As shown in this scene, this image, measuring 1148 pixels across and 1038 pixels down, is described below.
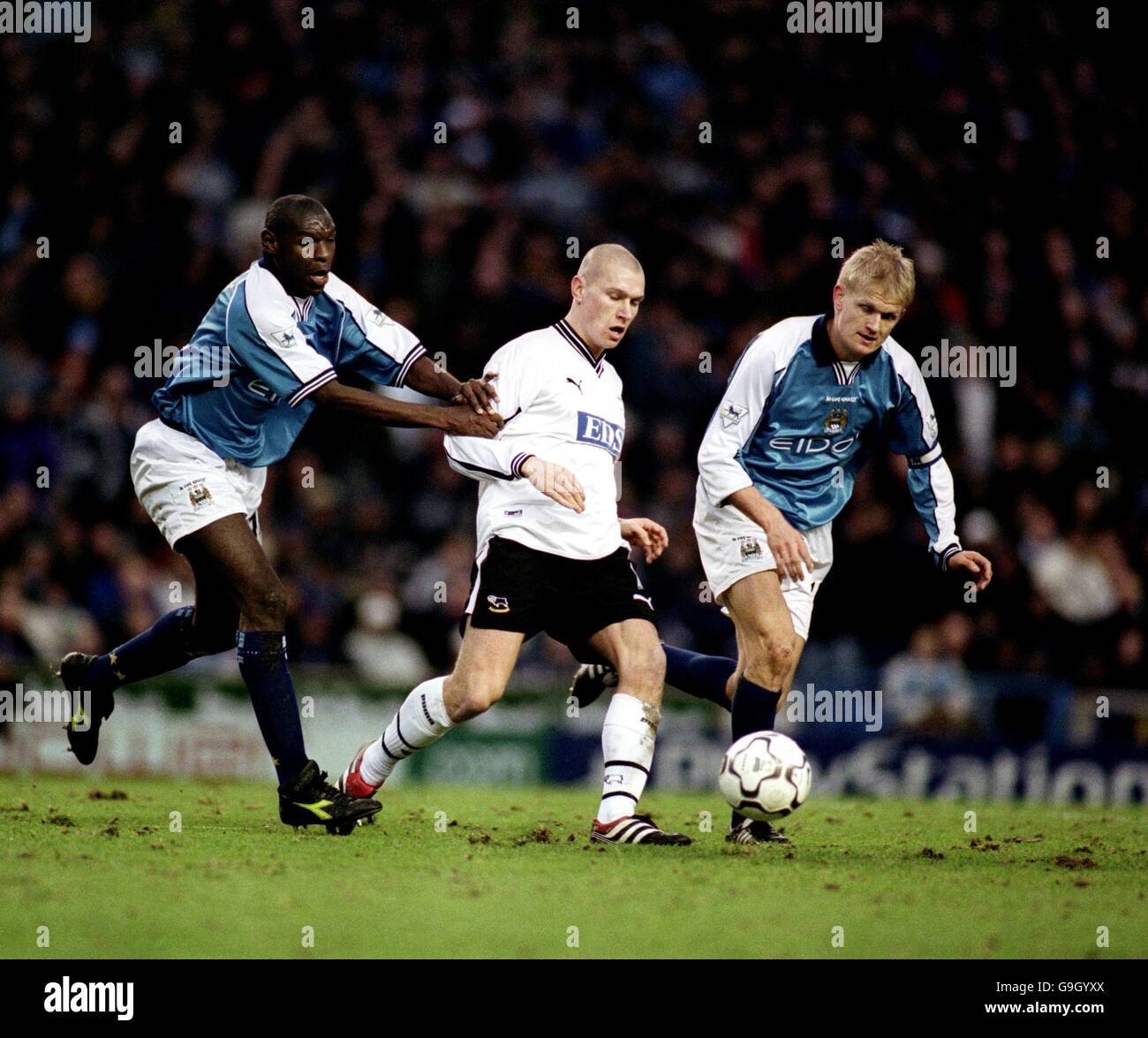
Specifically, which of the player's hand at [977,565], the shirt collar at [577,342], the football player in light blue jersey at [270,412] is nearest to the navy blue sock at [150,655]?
the football player in light blue jersey at [270,412]

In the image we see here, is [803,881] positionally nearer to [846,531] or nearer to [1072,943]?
[1072,943]

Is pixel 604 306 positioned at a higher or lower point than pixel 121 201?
lower

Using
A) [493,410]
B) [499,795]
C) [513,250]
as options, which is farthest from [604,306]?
[513,250]

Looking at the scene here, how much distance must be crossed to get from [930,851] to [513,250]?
9.31 metres

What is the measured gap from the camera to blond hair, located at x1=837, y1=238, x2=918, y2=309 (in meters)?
6.47

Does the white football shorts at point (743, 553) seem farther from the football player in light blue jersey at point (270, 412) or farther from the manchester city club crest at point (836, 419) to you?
the football player in light blue jersey at point (270, 412)

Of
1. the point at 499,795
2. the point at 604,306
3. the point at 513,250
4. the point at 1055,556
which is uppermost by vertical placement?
the point at 513,250

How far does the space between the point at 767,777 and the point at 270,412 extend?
8.36 ft

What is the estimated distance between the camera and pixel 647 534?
22.4ft

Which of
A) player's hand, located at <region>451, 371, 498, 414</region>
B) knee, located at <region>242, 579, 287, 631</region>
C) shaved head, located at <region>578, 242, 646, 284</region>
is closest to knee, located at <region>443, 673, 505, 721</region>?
knee, located at <region>242, 579, 287, 631</region>

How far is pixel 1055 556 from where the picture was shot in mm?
12844

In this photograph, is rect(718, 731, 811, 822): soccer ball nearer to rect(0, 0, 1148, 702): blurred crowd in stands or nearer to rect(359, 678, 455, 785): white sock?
rect(359, 678, 455, 785): white sock

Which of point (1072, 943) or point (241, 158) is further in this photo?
point (241, 158)

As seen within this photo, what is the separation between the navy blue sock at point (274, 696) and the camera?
6316mm
